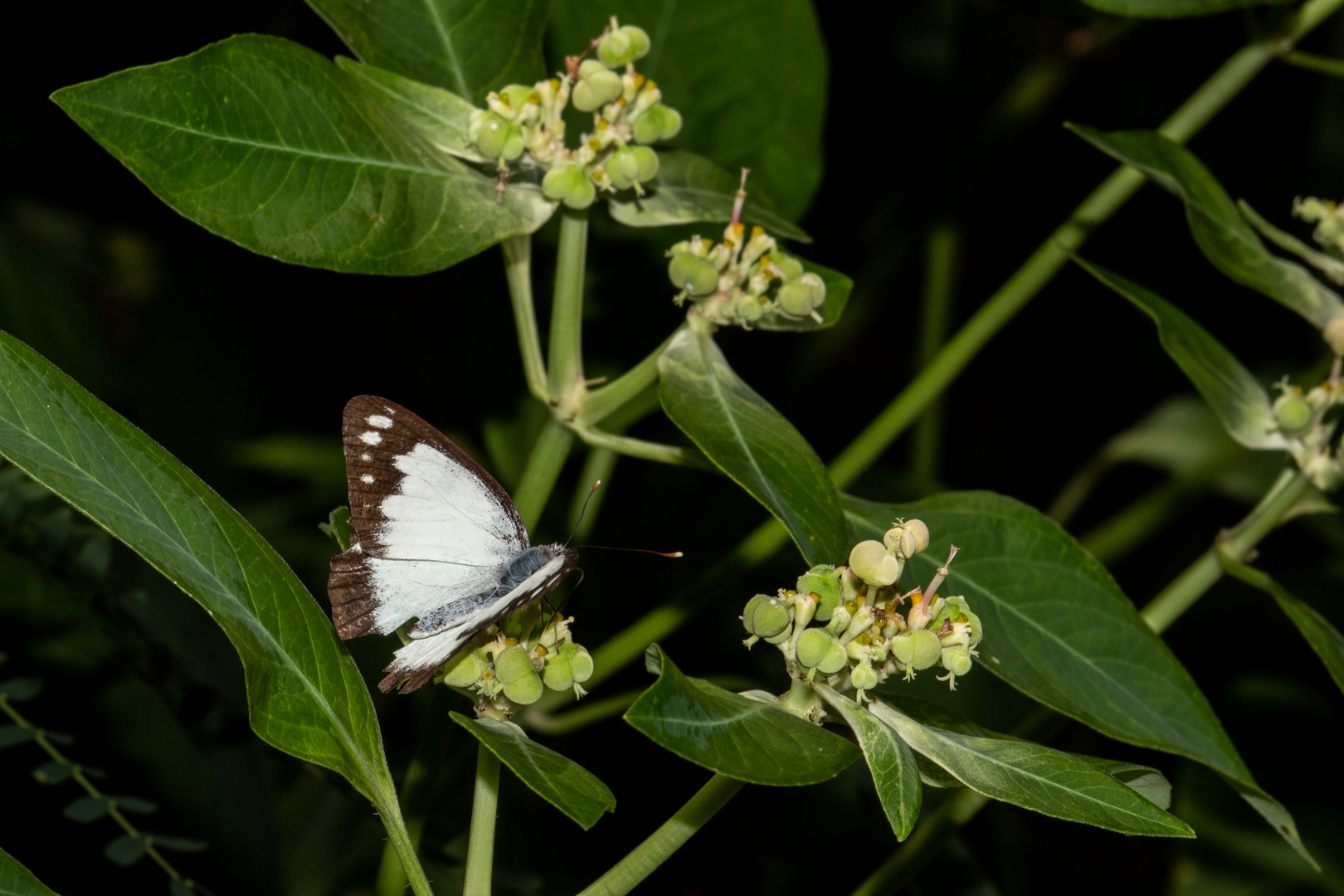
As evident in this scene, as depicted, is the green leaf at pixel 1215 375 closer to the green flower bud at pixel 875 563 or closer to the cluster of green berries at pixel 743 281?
the cluster of green berries at pixel 743 281

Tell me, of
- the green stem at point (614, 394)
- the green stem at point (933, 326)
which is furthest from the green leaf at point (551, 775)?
the green stem at point (933, 326)

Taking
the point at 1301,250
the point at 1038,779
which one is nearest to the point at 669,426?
the point at 1301,250

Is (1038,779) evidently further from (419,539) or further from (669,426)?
(669,426)

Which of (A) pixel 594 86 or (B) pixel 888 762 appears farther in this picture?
(A) pixel 594 86

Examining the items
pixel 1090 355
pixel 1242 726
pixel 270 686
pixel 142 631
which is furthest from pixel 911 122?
pixel 270 686

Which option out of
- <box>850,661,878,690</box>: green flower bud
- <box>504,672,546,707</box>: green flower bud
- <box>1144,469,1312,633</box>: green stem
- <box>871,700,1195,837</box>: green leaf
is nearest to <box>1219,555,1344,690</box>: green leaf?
<box>1144,469,1312,633</box>: green stem

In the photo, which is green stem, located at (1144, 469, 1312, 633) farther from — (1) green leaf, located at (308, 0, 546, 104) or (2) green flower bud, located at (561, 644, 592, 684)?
(1) green leaf, located at (308, 0, 546, 104)
